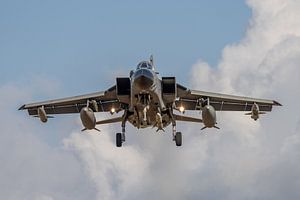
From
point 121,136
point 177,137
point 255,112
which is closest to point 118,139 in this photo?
point 121,136

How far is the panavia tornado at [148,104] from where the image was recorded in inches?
1720

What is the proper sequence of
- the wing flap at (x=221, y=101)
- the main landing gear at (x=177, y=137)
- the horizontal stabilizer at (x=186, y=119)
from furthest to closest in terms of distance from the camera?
the wing flap at (x=221, y=101) < the horizontal stabilizer at (x=186, y=119) < the main landing gear at (x=177, y=137)

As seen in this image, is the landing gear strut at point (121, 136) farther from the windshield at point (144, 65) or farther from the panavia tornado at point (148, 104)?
the windshield at point (144, 65)

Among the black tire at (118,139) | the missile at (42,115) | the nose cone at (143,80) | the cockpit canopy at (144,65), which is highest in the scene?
the cockpit canopy at (144,65)

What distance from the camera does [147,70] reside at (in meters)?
42.8

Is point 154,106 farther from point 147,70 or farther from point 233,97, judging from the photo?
point 233,97

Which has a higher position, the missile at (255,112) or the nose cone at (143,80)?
the nose cone at (143,80)

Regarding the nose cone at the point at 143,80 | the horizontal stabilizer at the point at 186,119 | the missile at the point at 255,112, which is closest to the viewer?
the nose cone at the point at 143,80

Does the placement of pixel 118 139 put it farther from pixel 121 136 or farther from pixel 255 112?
pixel 255 112

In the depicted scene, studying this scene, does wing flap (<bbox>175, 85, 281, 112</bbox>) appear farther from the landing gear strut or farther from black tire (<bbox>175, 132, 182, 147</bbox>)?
the landing gear strut

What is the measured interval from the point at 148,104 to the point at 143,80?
2.48 meters

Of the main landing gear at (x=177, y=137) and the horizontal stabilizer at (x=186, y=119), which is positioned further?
the horizontal stabilizer at (x=186, y=119)

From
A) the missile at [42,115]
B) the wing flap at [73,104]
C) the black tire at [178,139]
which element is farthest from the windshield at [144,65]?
the missile at [42,115]

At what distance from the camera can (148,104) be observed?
4409 centimetres
